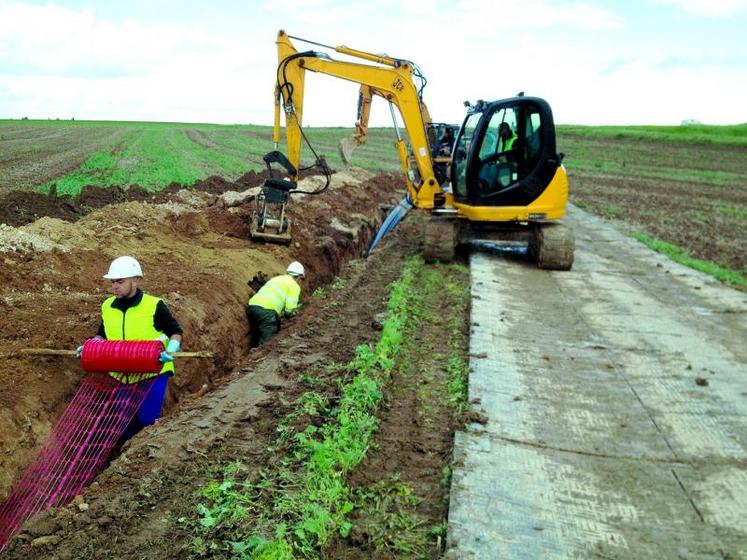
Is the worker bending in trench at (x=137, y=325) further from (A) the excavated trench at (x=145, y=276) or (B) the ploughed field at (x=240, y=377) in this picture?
(A) the excavated trench at (x=145, y=276)

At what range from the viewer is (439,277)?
1097 cm

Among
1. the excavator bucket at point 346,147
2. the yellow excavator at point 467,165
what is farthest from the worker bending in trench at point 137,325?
the excavator bucket at point 346,147

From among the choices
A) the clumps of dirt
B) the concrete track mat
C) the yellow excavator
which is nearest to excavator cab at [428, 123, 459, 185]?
the yellow excavator

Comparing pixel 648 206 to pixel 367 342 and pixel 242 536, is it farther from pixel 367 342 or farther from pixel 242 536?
pixel 242 536

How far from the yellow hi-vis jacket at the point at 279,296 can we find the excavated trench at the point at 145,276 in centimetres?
40

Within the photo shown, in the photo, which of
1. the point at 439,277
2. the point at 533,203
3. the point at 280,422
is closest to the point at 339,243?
the point at 439,277

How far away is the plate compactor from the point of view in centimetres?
1098

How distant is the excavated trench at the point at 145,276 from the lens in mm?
5754

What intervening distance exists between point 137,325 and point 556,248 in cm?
792

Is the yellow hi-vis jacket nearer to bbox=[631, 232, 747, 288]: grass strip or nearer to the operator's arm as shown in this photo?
the operator's arm

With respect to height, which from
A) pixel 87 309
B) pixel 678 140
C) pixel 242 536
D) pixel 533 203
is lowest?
pixel 242 536

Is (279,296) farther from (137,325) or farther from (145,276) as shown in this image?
(137,325)

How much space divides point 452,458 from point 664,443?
72.3 inches

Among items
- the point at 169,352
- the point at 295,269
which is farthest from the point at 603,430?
the point at 295,269
